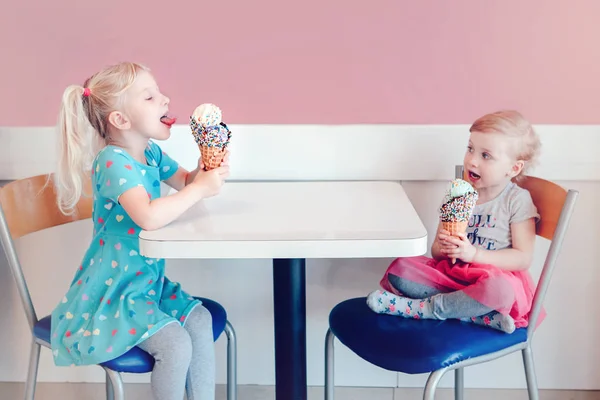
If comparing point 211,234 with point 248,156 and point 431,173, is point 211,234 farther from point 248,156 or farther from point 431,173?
point 431,173

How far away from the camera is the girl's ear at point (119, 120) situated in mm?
1623

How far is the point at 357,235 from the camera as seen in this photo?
132cm

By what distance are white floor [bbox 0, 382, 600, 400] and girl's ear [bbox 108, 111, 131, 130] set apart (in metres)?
0.96

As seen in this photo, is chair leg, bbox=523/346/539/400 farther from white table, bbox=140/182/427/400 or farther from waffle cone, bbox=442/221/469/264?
white table, bbox=140/182/427/400

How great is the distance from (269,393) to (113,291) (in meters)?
0.82

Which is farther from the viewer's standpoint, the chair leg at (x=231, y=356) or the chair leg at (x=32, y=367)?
the chair leg at (x=231, y=356)

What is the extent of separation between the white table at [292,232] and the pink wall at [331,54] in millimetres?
290

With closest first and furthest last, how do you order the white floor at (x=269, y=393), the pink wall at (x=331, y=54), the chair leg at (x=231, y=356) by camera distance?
1. the chair leg at (x=231, y=356)
2. the pink wall at (x=331, y=54)
3. the white floor at (x=269, y=393)

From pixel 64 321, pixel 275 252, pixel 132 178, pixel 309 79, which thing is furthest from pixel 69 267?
pixel 275 252

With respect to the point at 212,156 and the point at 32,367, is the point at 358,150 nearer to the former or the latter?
the point at 212,156

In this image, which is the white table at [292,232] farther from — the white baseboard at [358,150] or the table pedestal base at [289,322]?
the white baseboard at [358,150]

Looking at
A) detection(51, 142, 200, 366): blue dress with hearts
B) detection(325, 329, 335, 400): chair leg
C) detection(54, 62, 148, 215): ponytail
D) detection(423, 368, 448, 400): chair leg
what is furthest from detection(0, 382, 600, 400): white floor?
detection(54, 62, 148, 215): ponytail

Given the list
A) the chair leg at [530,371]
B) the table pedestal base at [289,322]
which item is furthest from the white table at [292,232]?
the chair leg at [530,371]

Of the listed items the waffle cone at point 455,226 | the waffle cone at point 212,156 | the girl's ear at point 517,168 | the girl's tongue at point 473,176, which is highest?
the waffle cone at point 212,156
